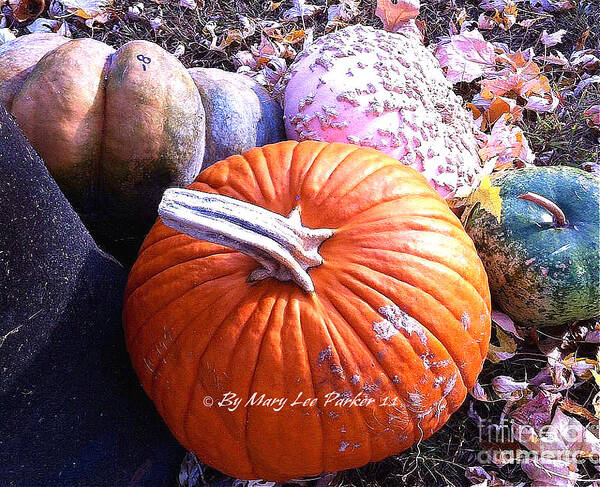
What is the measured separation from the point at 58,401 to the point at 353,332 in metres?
0.73

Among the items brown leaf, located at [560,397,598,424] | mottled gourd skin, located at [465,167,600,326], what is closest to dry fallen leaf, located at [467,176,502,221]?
mottled gourd skin, located at [465,167,600,326]

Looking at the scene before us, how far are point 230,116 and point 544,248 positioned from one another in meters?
1.18

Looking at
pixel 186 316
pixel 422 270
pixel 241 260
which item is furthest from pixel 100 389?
pixel 422 270

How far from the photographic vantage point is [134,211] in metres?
2.06

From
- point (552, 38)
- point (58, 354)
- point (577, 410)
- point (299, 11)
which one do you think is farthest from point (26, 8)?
point (577, 410)

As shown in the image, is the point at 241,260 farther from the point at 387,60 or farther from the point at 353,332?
the point at 387,60

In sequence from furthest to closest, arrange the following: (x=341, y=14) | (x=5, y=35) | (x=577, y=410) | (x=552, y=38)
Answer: (x=341, y=14) → (x=552, y=38) → (x=5, y=35) → (x=577, y=410)

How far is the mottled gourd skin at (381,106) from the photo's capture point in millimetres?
2154

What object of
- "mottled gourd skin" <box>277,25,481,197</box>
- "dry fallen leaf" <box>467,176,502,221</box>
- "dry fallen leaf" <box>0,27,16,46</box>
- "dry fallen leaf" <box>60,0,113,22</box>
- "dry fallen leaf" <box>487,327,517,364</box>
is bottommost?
"dry fallen leaf" <box>487,327,517,364</box>

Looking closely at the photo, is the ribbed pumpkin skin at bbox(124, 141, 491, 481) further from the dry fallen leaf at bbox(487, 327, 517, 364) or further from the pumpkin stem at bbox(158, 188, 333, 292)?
the dry fallen leaf at bbox(487, 327, 517, 364)

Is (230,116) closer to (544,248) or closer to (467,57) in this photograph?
(544,248)

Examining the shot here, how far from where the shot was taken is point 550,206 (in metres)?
1.98

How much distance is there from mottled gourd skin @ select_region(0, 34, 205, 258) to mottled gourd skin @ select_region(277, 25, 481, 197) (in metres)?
0.44

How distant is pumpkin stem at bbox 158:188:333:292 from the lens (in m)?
1.25
